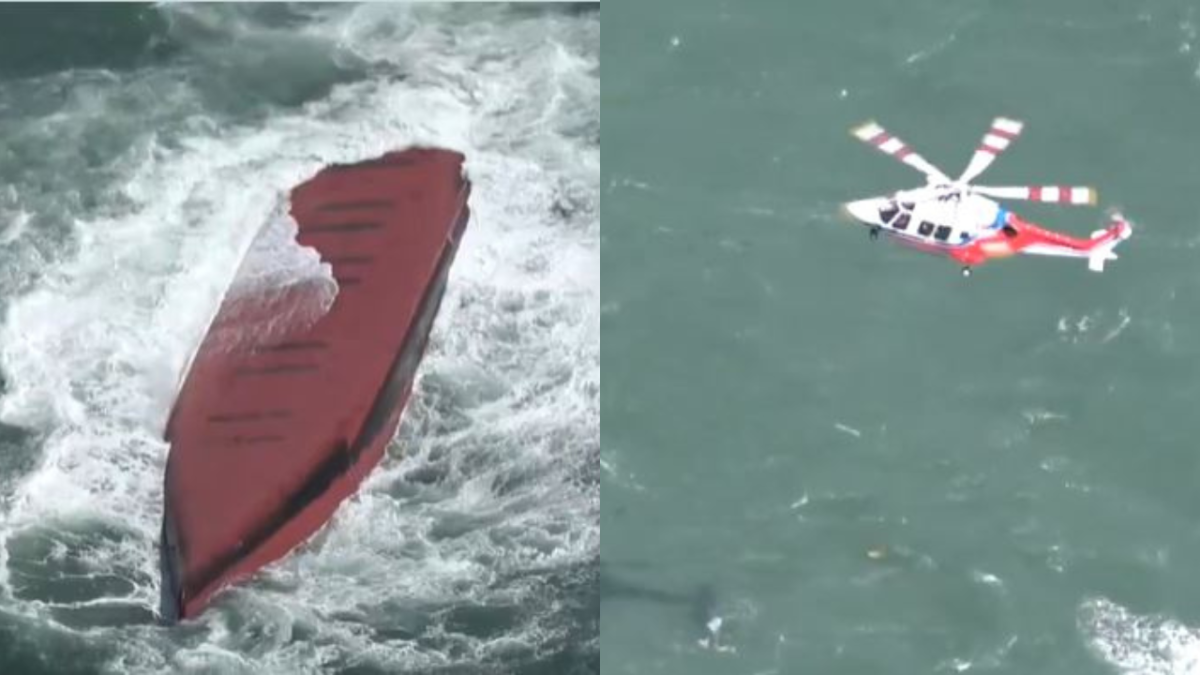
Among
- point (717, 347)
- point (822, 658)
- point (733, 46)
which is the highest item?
point (733, 46)

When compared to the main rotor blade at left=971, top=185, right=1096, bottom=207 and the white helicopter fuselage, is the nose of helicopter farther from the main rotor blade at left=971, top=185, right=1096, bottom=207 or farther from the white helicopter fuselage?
the main rotor blade at left=971, top=185, right=1096, bottom=207

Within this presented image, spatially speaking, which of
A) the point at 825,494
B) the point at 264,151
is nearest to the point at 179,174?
the point at 264,151

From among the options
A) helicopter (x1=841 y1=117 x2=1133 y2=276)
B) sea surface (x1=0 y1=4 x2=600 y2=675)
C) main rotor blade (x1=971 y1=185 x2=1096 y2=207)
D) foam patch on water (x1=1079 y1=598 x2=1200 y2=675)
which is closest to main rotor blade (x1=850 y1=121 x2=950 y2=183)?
helicopter (x1=841 y1=117 x2=1133 y2=276)

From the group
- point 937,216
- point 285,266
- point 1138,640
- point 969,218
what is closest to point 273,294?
point 285,266

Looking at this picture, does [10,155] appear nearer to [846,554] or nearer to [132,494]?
[132,494]

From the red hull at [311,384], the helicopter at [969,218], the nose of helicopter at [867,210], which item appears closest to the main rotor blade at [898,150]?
the helicopter at [969,218]
